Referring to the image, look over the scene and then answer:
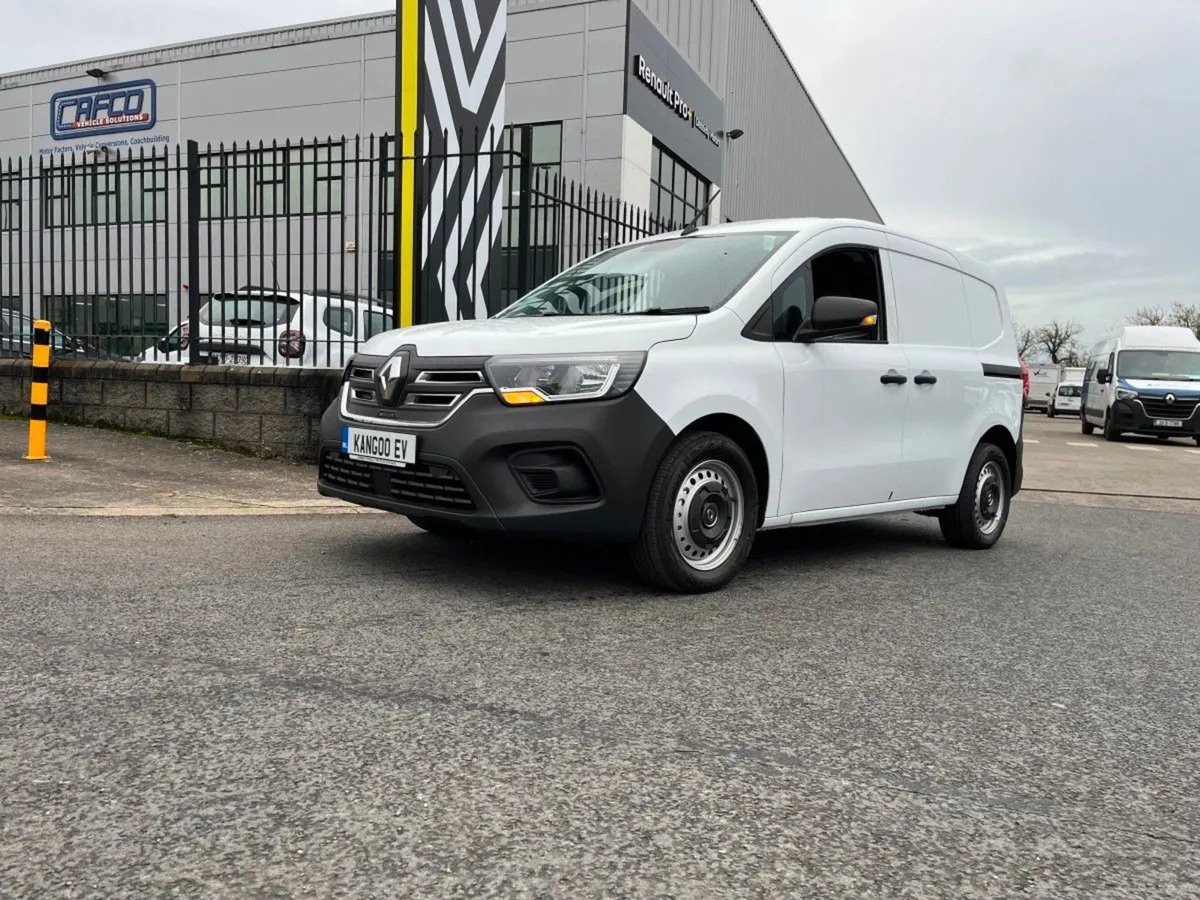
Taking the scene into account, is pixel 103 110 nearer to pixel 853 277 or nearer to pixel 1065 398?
pixel 853 277

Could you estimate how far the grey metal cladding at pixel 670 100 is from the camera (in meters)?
26.7

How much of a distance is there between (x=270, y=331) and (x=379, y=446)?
494 centimetres

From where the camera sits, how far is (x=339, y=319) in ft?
29.1

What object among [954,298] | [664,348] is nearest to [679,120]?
[954,298]

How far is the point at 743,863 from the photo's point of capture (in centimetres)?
203

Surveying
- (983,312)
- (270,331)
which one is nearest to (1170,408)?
(983,312)

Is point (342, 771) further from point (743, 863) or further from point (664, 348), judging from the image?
point (664, 348)

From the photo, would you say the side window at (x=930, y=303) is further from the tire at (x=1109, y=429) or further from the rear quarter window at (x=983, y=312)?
the tire at (x=1109, y=429)

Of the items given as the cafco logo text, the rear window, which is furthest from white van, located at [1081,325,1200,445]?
the cafco logo text

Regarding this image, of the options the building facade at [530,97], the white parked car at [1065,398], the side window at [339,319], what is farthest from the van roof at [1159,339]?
the white parked car at [1065,398]

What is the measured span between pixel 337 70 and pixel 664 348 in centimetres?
2874

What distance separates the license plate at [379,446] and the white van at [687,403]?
11mm

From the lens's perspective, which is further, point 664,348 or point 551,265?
point 551,265

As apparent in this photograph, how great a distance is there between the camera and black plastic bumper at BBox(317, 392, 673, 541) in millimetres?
4008
